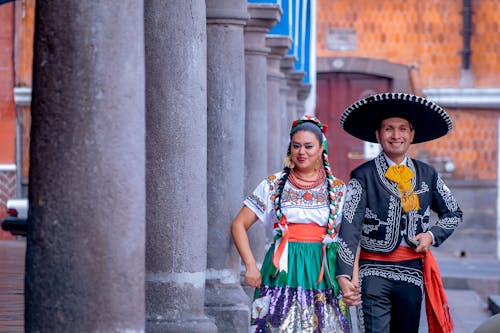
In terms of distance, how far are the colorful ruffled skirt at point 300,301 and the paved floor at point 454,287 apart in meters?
2.53

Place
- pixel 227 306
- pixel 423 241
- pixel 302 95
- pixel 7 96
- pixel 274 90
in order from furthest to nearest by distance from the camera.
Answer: pixel 302 95 < pixel 7 96 < pixel 274 90 < pixel 227 306 < pixel 423 241

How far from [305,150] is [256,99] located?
261 inches

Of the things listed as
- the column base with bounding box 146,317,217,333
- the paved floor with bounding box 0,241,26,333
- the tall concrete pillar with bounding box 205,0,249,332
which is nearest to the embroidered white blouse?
the column base with bounding box 146,317,217,333

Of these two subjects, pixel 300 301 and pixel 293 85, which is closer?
pixel 300 301

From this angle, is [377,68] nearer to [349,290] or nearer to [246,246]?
[246,246]

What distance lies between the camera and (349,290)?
653 centimetres

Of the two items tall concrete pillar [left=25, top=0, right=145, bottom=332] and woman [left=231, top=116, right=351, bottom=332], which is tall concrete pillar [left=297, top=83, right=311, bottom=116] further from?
tall concrete pillar [left=25, top=0, right=145, bottom=332]

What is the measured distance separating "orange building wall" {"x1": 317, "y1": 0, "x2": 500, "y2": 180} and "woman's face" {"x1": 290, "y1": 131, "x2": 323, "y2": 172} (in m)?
20.6

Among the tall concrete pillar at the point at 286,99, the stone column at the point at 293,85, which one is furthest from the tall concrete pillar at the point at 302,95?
the tall concrete pillar at the point at 286,99

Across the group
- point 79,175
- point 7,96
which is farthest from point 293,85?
point 79,175

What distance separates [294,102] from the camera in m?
23.0

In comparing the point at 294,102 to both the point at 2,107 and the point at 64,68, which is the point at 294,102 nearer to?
the point at 2,107

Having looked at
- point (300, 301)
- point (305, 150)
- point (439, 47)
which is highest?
point (439, 47)

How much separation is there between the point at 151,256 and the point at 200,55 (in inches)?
46.1
